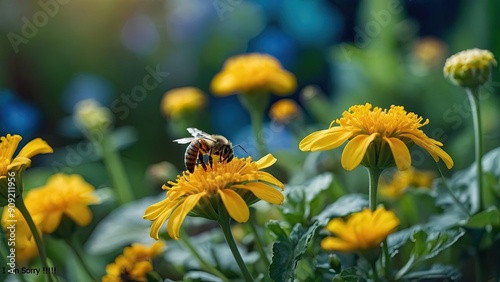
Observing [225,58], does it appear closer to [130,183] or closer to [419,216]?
[130,183]

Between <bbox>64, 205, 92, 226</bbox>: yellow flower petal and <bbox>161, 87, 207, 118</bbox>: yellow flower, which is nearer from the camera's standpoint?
<bbox>64, 205, 92, 226</bbox>: yellow flower petal

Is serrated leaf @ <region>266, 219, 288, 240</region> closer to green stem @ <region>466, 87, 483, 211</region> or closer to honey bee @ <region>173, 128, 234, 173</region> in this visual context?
honey bee @ <region>173, 128, 234, 173</region>

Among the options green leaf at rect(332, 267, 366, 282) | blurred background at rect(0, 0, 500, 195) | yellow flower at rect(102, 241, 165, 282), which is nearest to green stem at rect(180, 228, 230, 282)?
yellow flower at rect(102, 241, 165, 282)

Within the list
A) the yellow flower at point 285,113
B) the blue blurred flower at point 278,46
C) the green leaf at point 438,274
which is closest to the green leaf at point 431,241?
the green leaf at point 438,274

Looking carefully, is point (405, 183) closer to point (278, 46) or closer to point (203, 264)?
point (203, 264)

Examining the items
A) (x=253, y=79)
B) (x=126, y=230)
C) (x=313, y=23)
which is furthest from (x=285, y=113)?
(x=313, y=23)

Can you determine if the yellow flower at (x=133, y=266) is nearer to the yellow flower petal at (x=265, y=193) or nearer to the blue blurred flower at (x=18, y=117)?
the yellow flower petal at (x=265, y=193)
